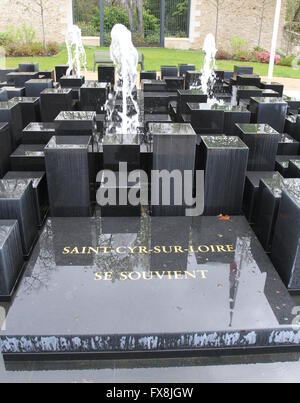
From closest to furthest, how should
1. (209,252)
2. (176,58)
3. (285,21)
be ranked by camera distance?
(209,252) → (176,58) → (285,21)

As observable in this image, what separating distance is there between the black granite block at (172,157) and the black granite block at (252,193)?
29.6 inches

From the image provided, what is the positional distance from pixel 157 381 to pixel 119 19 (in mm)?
29357

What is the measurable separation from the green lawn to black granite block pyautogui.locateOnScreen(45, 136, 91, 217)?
14.4 m

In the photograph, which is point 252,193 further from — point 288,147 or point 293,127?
point 293,127

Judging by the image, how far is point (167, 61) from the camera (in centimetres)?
2081

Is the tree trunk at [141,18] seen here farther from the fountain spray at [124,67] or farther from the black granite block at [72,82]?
the black granite block at [72,82]

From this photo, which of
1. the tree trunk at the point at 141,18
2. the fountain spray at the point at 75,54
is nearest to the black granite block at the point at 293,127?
the fountain spray at the point at 75,54

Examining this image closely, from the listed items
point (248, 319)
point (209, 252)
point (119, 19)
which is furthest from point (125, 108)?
point (119, 19)

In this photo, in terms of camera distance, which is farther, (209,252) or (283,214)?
(209,252)

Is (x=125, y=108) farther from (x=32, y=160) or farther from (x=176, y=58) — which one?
(x=176, y=58)

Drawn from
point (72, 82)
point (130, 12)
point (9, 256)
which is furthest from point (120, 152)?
point (130, 12)

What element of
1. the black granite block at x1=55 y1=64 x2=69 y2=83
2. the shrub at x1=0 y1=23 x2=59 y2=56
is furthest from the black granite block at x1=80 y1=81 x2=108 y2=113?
the shrub at x1=0 y1=23 x2=59 y2=56

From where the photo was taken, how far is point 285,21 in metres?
27.3

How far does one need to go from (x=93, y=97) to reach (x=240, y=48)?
65.1ft
